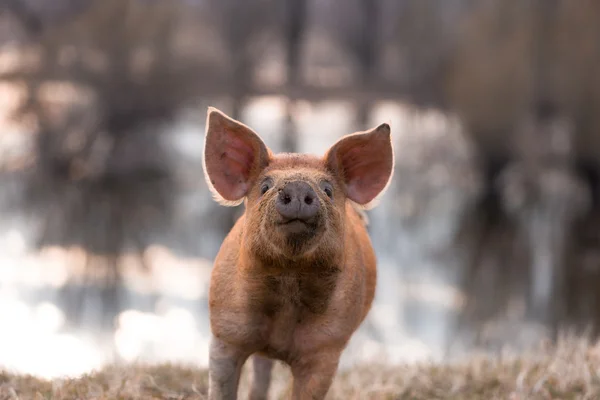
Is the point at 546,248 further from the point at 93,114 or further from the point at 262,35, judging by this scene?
the point at 93,114

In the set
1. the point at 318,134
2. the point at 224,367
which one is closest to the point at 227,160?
the point at 224,367

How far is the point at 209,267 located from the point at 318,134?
2.40m

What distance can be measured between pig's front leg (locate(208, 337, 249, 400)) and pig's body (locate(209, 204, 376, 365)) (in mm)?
45

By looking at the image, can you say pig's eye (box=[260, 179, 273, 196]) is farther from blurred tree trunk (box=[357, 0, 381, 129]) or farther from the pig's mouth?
blurred tree trunk (box=[357, 0, 381, 129])

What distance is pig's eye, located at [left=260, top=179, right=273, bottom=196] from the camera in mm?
2804

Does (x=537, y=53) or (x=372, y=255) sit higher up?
(x=537, y=53)

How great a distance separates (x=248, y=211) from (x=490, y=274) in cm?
796

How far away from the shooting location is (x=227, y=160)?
10.0ft

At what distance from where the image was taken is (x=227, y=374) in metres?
3.05

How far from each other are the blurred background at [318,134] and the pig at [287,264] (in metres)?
6.11

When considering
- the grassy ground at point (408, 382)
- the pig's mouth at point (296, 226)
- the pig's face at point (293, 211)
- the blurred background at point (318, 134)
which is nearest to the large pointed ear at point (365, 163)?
the pig's face at point (293, 211)

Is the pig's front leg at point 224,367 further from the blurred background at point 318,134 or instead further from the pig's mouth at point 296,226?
the blurred background at point 318,134

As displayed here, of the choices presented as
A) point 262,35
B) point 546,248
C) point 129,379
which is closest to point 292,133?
point 262,35

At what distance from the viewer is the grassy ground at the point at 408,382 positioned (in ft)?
11.6
